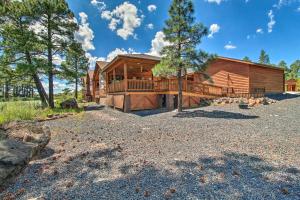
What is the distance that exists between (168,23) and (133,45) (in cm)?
1354

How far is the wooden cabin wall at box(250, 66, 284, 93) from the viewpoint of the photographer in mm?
16312

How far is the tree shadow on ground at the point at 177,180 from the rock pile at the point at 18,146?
23.2 inches

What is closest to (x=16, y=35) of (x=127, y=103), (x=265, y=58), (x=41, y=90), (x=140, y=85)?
(x=41, y=90)

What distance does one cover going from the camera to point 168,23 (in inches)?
416

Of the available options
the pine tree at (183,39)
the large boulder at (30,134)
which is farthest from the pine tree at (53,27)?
the large boulder at (30,134)

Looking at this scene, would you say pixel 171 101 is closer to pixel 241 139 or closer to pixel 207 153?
pixel 241 139

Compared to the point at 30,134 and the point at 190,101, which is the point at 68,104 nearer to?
the point at 190,101

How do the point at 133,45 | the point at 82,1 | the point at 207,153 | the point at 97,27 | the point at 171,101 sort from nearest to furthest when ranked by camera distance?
the point at 207,153
the point at 171,101
the point at 82,1
the point at 97,27
the point at 133,45

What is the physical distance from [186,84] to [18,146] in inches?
450

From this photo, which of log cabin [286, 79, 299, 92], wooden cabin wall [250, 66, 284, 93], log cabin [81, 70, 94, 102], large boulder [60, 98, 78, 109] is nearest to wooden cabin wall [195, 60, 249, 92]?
wooden cabin wall [250, 66, 284, 93]

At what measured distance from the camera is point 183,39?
10.6 meters

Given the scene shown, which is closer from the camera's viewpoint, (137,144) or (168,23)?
(137,144)

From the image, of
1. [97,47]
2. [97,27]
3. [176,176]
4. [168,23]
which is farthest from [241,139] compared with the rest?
[97,47]

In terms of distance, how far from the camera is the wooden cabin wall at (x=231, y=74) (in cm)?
1605
